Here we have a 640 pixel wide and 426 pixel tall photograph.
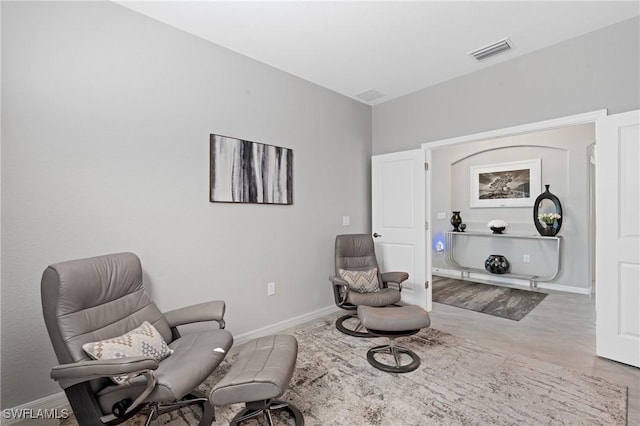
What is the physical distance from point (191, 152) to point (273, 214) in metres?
1.01

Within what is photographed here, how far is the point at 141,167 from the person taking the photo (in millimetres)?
2402

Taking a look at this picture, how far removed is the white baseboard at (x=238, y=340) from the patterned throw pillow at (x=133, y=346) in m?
0.79

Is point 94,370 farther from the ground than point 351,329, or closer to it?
farther from the ground

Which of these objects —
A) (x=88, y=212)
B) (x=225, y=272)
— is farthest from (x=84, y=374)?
(x=225, y=272)

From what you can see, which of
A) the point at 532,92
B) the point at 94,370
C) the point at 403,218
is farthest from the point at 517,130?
the point at 94,370

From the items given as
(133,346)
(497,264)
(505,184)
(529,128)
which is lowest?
(497,264)

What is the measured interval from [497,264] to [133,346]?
5.38 m

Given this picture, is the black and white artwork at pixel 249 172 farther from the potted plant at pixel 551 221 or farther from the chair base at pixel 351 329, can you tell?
the potted plant at pixel 551 221

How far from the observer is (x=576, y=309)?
152 inches

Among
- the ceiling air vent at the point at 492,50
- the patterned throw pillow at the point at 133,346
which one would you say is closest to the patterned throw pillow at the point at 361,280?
the patterned throw pillow at the point at 133,346

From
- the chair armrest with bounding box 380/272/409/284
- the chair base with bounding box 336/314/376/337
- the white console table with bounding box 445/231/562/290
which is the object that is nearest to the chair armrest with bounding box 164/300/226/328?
the chair base with bounding box 336/314/376/337

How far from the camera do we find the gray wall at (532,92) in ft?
8.46

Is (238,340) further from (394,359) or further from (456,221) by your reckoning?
(456,221)

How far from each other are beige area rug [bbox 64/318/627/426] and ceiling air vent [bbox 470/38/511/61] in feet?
9.20
